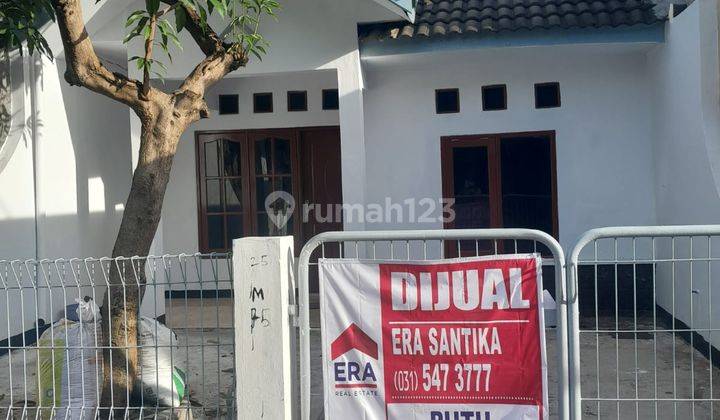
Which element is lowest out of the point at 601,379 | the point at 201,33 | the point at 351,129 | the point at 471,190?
the point at 601,379

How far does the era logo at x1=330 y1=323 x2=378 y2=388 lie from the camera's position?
3.80m

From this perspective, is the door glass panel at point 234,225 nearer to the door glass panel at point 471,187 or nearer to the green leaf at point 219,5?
the door glass panel at point 471,187

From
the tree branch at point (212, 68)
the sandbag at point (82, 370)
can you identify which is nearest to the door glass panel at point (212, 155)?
the tree branch at point (212, 68)

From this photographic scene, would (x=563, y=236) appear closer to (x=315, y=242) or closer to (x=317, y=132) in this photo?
(x=317, y=132)

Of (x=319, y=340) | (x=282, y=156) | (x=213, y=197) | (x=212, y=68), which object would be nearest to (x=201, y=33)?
(x=212, y=68)

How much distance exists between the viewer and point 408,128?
8.71 m

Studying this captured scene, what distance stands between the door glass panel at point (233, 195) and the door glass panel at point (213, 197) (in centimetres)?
11

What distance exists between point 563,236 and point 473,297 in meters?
5.21

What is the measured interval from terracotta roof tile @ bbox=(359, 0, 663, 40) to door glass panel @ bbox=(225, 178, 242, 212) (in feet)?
9.80

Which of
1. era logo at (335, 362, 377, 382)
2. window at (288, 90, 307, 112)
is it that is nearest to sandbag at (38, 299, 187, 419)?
era logo at (335, 362, 377, 382)

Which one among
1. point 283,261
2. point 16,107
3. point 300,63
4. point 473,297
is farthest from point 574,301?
point 16,107

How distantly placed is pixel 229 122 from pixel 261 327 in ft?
20.3

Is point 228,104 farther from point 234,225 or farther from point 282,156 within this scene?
point 234,225

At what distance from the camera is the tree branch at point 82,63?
177 inches
